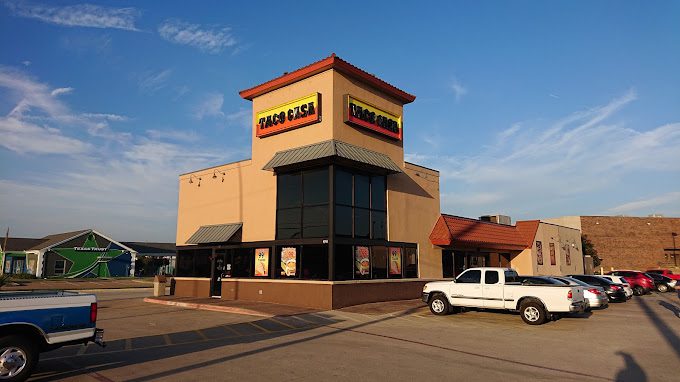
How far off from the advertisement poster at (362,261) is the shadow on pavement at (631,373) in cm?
1171

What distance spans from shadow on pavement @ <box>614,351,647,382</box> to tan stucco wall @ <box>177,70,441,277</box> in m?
13.3

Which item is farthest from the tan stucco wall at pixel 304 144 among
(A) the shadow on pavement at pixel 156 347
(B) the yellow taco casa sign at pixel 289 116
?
(A) the shadow on pavement at pixel 156 347

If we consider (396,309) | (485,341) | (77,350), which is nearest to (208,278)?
(396,309)

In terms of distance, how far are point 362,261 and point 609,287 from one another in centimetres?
1388

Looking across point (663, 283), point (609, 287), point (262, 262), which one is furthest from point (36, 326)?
point (663, 283)

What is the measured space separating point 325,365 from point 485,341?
5.07m

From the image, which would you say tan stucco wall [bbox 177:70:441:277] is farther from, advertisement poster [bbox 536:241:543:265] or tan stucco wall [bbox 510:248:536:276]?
advertisement poster [bbox 536:241:543:265]

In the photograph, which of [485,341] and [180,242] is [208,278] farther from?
[485,341]

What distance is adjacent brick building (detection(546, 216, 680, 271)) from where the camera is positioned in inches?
2382

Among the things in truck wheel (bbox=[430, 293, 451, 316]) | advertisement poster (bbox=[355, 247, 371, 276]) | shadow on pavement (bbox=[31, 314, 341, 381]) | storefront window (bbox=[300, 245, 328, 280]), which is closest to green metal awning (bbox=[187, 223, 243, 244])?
storefront window (bbox=[300, 245, 328, 280])

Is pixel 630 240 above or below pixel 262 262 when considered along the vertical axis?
above

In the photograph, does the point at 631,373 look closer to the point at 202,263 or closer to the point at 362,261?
the point at 362,261

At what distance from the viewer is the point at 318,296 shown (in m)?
19.3

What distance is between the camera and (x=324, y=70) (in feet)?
67.9
